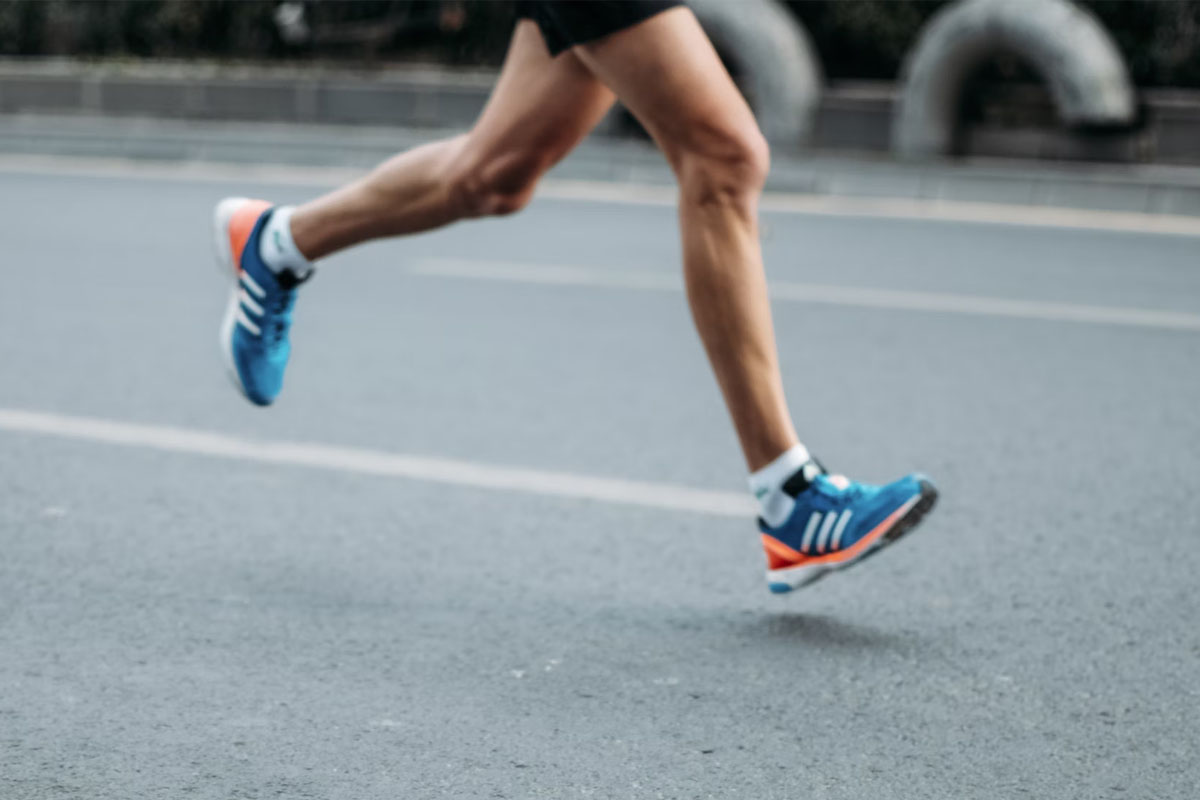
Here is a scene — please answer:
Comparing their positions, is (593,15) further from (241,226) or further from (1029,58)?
(1029,58)

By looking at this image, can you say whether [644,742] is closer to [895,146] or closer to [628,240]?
[628,240]

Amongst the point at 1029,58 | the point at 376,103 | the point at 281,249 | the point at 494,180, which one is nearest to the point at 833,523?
the point at 494,180

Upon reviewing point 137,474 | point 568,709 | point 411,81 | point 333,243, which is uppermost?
point 333,243

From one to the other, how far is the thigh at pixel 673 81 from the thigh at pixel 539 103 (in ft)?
0.61

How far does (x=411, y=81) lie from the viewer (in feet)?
47.7

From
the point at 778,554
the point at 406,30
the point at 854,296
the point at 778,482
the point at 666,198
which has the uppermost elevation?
the point at 778,482

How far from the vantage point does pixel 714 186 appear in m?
2.97

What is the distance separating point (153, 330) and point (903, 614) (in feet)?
11.2

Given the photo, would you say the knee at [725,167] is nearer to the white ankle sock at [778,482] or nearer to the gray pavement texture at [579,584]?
the white ankle sock at [778,482]

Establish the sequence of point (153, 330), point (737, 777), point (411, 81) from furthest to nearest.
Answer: point (411, 81) → point (153, 330) → point (737, 777)

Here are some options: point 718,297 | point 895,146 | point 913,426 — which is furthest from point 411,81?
point 718,297

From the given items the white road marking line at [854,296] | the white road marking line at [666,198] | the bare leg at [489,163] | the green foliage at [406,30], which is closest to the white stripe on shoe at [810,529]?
the bare leg at [489,163]

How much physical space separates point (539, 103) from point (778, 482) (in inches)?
31.1

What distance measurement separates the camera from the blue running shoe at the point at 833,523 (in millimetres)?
2955
